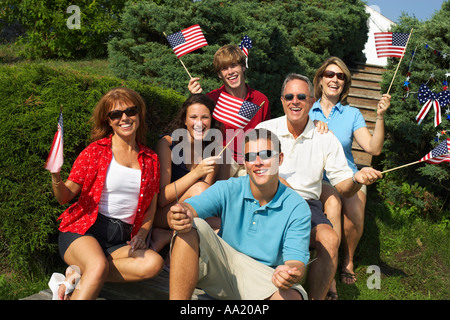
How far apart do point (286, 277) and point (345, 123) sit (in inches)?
85.6

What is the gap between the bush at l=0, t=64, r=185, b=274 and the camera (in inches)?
120

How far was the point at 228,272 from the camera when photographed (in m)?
2.63

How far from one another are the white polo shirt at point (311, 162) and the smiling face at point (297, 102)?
0.13m

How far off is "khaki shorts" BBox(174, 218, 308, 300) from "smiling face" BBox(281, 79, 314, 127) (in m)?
1.31

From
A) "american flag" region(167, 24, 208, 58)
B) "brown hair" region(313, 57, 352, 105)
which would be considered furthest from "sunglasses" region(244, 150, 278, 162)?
"american flag" region(167, 24, 208, 58)

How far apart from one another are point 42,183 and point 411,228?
13.3ft

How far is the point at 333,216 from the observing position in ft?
11.9

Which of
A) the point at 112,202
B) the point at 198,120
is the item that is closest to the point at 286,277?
the point at 112,202

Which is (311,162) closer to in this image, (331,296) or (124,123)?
(331,296)

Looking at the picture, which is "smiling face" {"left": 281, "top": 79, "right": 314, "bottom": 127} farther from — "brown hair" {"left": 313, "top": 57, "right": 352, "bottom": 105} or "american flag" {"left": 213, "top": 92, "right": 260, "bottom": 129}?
"brown hair" {"left": 313, "top": 57, "right": 352, "bottom": 105}

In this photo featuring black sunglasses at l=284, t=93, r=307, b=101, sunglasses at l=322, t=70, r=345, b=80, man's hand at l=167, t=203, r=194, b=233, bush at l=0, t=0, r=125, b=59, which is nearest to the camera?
man's hand at l=167, t=203, r=194, b=233

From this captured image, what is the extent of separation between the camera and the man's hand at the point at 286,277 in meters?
2.38

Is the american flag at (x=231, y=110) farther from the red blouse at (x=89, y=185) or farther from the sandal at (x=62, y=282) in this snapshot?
the sandal at (x=62, y=282)

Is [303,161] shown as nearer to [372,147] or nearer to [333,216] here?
[333,216]
